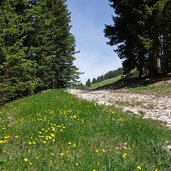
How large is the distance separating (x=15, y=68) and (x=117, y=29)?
54.0 ft

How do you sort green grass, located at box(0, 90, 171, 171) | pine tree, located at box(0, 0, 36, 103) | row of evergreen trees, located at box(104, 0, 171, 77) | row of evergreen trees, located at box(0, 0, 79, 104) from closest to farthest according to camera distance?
green grass, located at box(0, 90, 171, 171) → pine tree, located at box(0, 0, 36, 103) → row of evergreen trees, located at box(0, 0, 79, 104) → row of evergreen trees, located at box(104, 0, 171, 77)

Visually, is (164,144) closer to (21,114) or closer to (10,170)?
(10,170)

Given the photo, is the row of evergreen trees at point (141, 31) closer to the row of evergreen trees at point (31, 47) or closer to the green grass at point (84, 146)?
the row of evergreen trees at point (31, 47)

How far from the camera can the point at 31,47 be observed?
32.6 meters

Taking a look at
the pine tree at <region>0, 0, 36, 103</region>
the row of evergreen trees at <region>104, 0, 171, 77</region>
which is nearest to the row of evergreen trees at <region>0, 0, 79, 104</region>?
the pine tree at <region>0, 0, 36, 103</region>

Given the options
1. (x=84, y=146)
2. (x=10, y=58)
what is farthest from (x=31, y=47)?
(x=84, y=146)

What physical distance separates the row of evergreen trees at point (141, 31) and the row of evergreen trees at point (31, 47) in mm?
6854

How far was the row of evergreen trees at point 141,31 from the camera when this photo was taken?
107 feet

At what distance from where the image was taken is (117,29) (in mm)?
39562

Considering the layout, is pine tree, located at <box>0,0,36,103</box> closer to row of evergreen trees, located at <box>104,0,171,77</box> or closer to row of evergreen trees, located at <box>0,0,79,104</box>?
row of evergreen trees, located at <box>0,0,79,104</box>

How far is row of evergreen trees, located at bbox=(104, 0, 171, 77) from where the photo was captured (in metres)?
32.7

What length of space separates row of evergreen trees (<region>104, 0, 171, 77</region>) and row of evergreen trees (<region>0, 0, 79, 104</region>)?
6.85 m

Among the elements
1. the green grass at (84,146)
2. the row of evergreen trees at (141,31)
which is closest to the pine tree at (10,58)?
the row of evergreen trees at (141,31)

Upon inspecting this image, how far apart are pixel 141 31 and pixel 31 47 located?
9.91 metres
